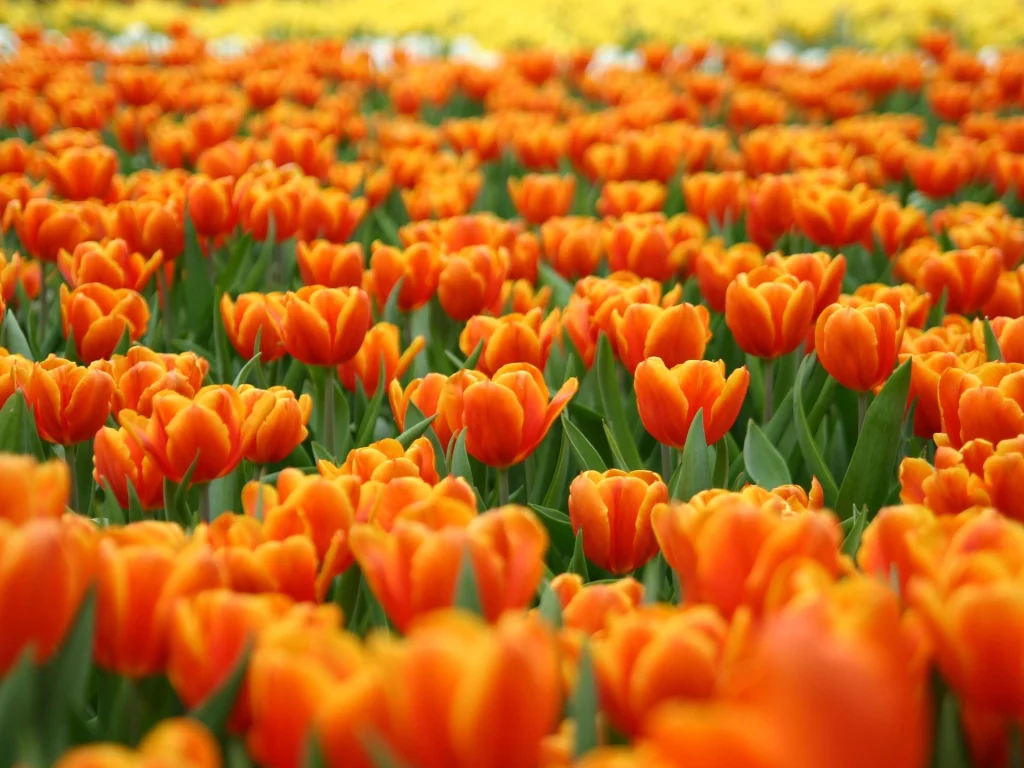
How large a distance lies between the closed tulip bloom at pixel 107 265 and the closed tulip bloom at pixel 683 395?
44.8 inches

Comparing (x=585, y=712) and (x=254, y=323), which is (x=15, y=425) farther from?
(x=585, y=712)

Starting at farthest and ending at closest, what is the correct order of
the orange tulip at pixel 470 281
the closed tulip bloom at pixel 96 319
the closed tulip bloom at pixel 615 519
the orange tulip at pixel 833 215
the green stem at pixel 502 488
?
the orange tulip at pixel 833 215
the orange tulip at pixel 470 281
the closed tulip bloom at pixel 96 319
the green stem at pixel 502 488
the closed tulip bloom at pixel 615 519

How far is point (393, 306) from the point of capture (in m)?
2.44

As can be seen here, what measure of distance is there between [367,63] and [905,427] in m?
5.36

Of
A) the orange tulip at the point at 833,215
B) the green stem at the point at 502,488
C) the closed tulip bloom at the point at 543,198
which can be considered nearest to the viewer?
the green stem at the point at 502,488

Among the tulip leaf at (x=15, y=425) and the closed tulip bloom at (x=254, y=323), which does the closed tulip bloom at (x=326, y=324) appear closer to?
the closed tulip bloom at (x=254, y=323)

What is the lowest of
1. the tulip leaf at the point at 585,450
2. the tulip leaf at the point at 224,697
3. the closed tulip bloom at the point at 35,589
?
the tulip leaf at the point at 585,450

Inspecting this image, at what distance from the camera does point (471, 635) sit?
0.77 metres

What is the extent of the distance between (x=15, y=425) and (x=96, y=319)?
0.44m

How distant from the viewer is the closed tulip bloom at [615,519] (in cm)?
139

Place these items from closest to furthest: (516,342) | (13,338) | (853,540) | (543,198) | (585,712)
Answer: (585,712) → (853,540) → (516,342) → (13,338) → (543,198)

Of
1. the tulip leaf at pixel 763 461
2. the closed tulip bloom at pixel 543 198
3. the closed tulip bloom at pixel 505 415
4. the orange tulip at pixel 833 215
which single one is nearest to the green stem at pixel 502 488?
the closed tulip bloom at pixel 505 415

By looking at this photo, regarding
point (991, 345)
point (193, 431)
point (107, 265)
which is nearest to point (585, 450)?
point (193, 431)

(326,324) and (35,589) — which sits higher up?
(35,589)
